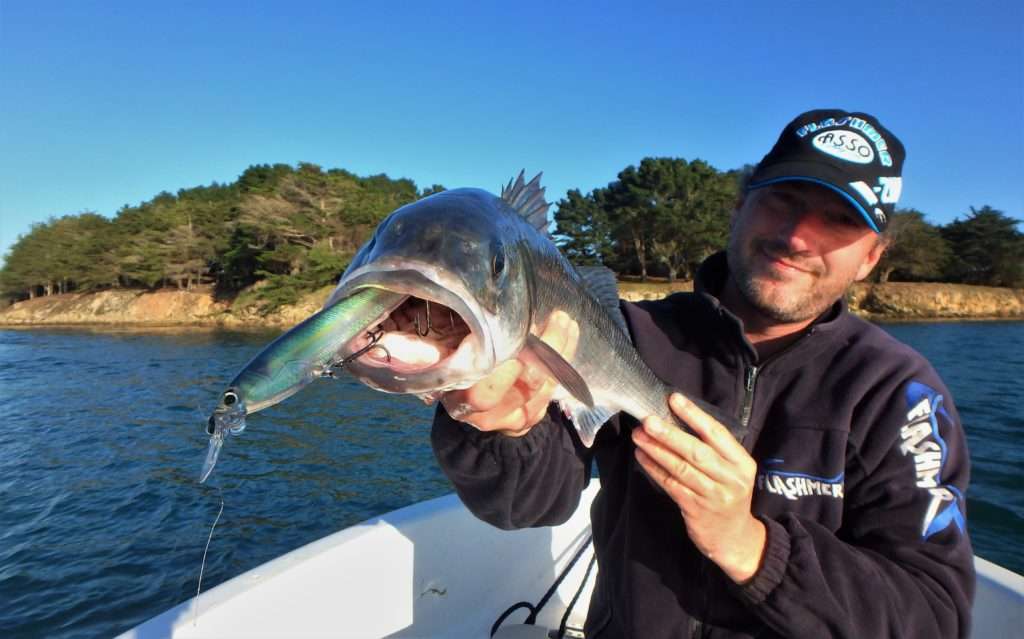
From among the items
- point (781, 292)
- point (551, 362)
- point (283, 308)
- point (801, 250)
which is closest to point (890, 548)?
point (781, 292)

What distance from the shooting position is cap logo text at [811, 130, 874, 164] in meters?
2.28

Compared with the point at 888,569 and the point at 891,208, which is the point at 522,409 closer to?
the point at 888,569

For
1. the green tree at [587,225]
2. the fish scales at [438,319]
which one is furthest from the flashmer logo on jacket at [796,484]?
the green tree at [587,225]

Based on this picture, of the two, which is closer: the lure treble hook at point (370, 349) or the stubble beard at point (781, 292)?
the lure treble hook at point (370, 349)

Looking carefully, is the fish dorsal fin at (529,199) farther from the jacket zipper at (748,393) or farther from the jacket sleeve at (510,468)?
the jacket zipper at (748,393)

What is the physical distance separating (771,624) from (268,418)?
13.6 meters

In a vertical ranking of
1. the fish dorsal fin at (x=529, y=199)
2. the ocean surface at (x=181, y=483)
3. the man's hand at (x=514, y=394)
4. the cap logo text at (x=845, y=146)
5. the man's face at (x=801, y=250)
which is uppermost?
the cap logo text at (x=845, y=146)

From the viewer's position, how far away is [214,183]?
3469 inches

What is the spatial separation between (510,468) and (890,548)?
1.33 metres

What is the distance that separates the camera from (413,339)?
4.96 feet

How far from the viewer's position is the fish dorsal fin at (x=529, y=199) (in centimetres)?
236

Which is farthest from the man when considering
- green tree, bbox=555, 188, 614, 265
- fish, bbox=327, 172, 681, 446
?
green tree, bbox=555, 188, 614, 265

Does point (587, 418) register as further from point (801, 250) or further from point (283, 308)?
point (283, 308)

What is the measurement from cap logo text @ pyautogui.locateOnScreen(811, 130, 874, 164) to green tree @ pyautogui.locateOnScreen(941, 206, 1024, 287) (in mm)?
59132
